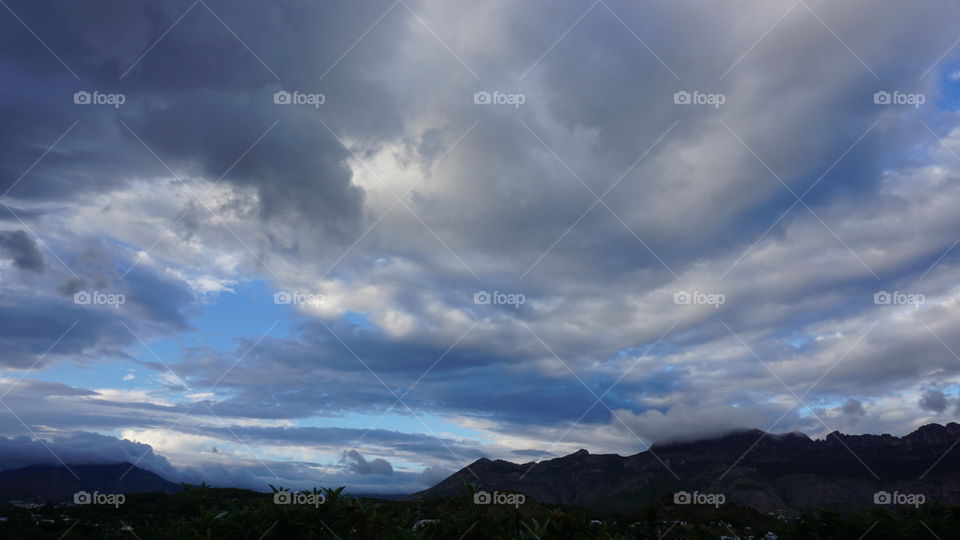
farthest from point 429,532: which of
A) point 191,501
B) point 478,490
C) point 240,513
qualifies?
point 191,501

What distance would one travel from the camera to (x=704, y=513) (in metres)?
124

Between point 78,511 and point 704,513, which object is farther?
point 704,513

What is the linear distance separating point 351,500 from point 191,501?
18.1ft

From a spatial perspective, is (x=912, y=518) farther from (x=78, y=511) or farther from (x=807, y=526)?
(x=78, y=511)

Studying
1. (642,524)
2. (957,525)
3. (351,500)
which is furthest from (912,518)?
(351,500)

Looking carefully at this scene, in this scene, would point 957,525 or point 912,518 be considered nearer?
point 957,525

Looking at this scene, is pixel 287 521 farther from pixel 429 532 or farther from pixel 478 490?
pixel 478 490

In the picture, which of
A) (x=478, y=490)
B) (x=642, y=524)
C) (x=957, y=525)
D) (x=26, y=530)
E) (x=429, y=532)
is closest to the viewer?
(x=429, y=532)

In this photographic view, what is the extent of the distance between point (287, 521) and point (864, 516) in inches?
1336

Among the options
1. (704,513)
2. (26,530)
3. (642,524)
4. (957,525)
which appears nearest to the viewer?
(957,525)

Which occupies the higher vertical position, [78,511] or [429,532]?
[429,532]

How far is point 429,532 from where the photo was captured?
17891 mm

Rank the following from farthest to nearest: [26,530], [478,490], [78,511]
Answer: [78,511] → [26,530] → [478,490]

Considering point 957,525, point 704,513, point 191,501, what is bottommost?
point 704,513
